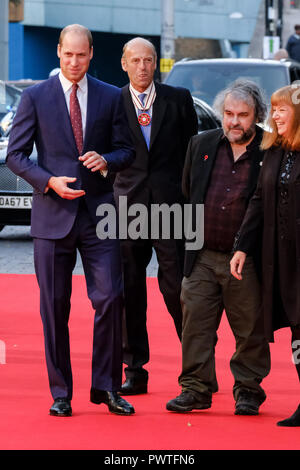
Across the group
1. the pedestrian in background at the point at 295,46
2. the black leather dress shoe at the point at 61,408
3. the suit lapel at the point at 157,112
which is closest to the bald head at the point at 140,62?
the suit lapel at the point at 157,112

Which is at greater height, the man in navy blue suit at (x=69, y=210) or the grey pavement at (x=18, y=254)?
the man in navy blue suit at (x=69, y=210)

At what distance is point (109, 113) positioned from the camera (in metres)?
6.09

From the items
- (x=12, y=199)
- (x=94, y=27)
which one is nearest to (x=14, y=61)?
(x=94, y=27)

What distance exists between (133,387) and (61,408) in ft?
2.59

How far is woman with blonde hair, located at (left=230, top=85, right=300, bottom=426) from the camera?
5809 mm

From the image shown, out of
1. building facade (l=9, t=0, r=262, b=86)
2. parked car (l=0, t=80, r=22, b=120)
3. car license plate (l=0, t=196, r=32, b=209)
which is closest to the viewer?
car license plate (l=0, t=196, r=32, b=209)

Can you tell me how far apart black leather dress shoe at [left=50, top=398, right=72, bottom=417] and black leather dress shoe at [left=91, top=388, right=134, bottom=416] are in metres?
0.18

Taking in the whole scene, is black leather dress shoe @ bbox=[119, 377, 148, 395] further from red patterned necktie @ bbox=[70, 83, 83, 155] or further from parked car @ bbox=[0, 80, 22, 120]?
parked car @ bbox=[0, 80, 22, 120]

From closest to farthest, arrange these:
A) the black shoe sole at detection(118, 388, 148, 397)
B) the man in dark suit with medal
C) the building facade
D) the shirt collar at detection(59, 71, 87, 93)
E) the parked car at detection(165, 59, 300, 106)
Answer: the shirt collar at detection(59, 71, 87, 93), the black shoe sole at detection(118, 388, 148, 397), the man in dark suit with medal, the parked car at detection(165, 59, 300, 106), the building facade

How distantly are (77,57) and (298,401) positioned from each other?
223 cm

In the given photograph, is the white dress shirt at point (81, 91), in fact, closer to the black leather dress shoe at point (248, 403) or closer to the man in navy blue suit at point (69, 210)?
the man in navy blue suit at point (69, 210)

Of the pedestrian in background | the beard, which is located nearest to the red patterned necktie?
the beard

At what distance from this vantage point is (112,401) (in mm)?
5984

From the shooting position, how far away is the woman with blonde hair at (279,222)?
5.81 metres
